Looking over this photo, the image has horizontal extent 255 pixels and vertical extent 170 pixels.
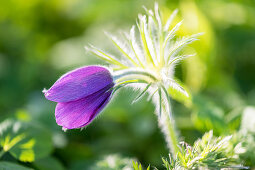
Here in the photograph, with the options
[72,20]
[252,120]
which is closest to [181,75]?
[252,120]

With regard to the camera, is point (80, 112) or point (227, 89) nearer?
point (80, 112)

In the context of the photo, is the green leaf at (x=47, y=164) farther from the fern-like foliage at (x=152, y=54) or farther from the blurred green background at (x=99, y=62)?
the fern-like foliage at (x=152, y=54)

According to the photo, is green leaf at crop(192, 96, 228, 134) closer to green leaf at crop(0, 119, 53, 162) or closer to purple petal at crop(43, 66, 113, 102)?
purple petal at crop(43, 66, 113, 102)

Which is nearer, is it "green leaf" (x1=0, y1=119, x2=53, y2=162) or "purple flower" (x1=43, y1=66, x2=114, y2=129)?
"purple flower" (x1=43, y1=66, x2=114, y2=129)

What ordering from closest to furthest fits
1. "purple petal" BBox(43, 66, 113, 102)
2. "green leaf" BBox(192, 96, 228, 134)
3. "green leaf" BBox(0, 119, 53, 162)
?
1. "purple petal" BBox(43, 66, 113, 102)
2. "green leaf" BBox(0, 119, 53, 162)
3. "green leaf" BBox(192, 96, 228, 134)

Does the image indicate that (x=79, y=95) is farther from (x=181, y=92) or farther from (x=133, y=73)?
(x=181, y=92)

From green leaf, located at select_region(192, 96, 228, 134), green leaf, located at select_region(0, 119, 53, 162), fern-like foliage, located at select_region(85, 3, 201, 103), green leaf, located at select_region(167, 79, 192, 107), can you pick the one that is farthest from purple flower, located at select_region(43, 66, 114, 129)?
green leaf, located at select_region(192, 96, 228, 134)

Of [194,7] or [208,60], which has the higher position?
[194,7]

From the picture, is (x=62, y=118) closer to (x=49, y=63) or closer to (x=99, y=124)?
(x=99, y=124)
